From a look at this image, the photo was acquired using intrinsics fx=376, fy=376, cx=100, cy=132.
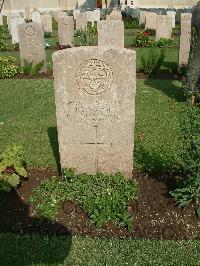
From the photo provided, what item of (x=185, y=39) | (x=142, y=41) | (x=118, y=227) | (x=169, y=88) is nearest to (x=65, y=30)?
(x=142, y=41)

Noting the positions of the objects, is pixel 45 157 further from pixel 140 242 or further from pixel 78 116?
pixel 140 242

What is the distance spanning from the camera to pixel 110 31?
11664 millimetres

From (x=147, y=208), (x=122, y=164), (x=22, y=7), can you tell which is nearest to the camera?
(x=147, y=208)

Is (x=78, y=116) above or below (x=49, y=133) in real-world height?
above

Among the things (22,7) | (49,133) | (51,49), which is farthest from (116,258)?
(22,7)

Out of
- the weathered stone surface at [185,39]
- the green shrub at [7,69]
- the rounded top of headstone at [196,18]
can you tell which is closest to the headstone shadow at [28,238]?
the rounded top of headstone at [196,18]

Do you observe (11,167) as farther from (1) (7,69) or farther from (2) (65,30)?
(2) (65,30)

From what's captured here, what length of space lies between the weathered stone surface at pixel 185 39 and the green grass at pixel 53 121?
1.21 meters

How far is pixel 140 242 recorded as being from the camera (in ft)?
13.4

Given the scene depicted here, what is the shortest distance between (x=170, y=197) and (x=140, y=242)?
0.93m

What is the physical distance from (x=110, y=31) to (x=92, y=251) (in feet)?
29.2

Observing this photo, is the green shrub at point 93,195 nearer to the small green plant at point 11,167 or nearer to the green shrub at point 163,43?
the small green plant at point 11,167

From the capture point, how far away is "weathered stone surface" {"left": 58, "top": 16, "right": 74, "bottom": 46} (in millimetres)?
15656

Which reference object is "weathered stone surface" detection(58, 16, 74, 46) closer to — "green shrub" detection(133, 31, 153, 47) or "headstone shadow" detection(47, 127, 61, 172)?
"green shrub" detection(133, 31, 153, 47)
